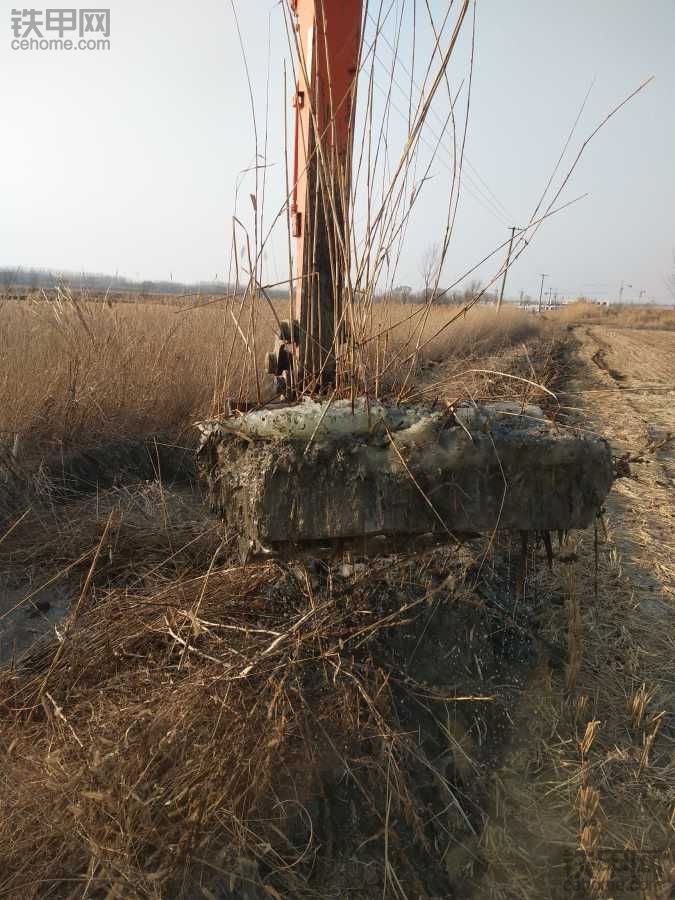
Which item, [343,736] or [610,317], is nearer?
[343,736]

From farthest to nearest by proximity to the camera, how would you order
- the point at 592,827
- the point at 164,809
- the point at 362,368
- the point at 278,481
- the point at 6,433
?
the point at 6,433
the point at 362,368
the point at 278,481
the point at 592,827
the point at 164,809

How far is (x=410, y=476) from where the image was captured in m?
1.39

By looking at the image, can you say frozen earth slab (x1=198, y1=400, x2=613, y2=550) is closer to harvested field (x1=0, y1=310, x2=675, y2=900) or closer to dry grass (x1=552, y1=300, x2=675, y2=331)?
harvested field (x1=0, y1=310, x2=675, y2=900)

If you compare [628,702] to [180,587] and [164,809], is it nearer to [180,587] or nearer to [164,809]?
[164,809]

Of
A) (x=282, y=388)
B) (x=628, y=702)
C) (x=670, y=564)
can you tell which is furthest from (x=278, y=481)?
(x=670, y=564)

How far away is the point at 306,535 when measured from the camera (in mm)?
1430

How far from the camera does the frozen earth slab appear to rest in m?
1.42

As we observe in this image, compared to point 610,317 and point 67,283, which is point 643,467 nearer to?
point 67,283

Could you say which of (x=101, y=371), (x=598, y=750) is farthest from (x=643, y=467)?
(x=101, y=371)

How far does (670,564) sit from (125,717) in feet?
8.28

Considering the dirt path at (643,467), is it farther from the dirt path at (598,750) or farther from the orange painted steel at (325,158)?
the orange painted steel at (325,158)

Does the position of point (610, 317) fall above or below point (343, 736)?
above

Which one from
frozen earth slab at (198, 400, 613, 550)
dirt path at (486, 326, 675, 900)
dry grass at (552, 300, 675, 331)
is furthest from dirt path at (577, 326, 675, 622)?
dry grass at (552, 300, 675, 331)

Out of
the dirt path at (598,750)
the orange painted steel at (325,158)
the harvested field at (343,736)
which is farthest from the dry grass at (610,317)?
the harvested field at (343,736)
